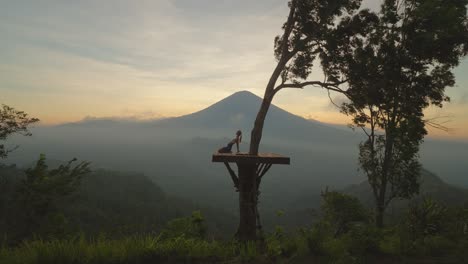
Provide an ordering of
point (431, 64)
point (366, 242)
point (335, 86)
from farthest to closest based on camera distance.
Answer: point (431, 64) → point (335, 86) → point (366, 242)

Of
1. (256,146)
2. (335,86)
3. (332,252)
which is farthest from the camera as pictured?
(335,86)

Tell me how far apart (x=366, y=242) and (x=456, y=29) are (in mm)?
9103

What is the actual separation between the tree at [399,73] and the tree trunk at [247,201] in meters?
4.10

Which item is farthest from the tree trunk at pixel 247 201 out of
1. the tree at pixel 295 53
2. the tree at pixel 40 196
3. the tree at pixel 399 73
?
the tree at pixel 40 196

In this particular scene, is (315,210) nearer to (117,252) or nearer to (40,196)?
(117,252)

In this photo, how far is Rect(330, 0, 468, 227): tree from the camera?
9.91 m

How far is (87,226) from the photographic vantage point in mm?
96438

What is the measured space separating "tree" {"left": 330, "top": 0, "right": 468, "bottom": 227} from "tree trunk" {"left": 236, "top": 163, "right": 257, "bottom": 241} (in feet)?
13.5

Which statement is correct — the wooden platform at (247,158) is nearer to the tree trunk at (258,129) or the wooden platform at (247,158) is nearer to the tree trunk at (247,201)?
the tree trunk at (247,201)

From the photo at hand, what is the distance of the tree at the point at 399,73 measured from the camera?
9.91 m

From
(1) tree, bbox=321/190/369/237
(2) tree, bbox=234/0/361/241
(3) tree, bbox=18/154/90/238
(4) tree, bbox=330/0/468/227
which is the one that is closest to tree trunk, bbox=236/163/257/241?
(2) tree, bbox=234/0/361/241

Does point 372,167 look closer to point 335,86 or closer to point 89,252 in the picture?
point 335,86

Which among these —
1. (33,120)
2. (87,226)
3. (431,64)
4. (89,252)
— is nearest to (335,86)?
(431,64)

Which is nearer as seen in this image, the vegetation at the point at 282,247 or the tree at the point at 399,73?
the vegetation at the point at 282,247
